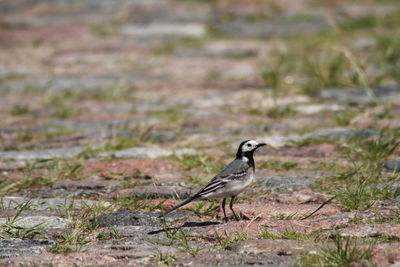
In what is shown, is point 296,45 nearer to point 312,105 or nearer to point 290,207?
point 312,105

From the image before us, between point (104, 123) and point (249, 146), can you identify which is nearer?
point (249, 146)

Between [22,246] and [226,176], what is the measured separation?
1300mm

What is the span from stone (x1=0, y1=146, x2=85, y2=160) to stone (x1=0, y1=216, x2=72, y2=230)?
1.51m

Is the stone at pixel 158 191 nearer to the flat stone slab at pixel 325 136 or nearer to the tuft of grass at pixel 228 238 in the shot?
the tuft of grass at pixel 228 238

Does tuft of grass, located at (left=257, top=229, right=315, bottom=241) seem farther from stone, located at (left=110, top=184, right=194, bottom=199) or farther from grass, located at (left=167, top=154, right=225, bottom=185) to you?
grass, located at (left=167, top=154, right=225, bottom=185)

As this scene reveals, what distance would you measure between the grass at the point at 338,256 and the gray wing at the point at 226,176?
1.12m

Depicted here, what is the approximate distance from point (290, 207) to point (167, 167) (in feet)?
4.31

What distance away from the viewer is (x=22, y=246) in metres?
3.91

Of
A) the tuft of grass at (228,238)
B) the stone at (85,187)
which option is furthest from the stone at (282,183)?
the tuft of grass at (228,238)

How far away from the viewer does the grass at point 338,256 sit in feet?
10.9

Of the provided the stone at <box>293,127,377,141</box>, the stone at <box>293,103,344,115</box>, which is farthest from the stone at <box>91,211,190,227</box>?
the stone at <box>293,103,344,115</box>

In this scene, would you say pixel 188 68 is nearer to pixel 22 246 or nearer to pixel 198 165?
pixel 198 165

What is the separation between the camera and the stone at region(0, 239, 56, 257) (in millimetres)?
3781

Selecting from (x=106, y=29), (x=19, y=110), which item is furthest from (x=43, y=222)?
(x=106, y=29)
